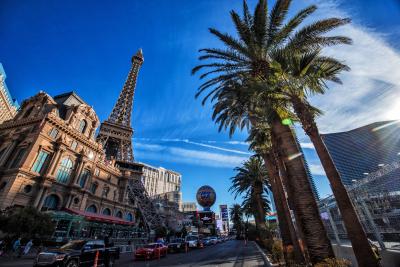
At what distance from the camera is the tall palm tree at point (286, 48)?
7371 millimetres

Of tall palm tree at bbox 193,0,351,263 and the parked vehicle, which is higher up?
tall palm tree at bbox 193,0,351,263

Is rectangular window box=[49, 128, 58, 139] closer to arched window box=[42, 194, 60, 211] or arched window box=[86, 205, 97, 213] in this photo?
arched window box=[42, 194, 60, 211]

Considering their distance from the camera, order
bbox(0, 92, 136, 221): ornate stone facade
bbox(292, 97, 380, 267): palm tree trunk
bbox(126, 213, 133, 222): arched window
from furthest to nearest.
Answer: bbox(126, 213, 133, 222): arched window < bbox(0, 92, 136, 221): ornate stone facade < bbox(292, 97, 380, 267): palm tree trunk

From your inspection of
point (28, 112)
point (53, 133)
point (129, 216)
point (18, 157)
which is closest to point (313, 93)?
point (53, 133)

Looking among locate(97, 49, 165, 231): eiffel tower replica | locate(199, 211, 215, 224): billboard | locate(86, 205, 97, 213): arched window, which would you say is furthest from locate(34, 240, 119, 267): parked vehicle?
locate(199, 211, 215, 224): billboard

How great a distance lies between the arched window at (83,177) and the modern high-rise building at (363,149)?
44248 mm

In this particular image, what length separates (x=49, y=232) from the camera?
19.8 meters

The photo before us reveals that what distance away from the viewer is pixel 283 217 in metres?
14.1

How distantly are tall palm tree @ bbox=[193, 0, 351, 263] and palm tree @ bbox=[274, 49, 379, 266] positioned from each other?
84cm

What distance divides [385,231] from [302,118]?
5.10 metres

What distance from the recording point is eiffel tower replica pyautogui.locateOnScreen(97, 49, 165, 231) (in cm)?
A: 5184

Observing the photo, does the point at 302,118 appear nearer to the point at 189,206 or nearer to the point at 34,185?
the point at 34,185

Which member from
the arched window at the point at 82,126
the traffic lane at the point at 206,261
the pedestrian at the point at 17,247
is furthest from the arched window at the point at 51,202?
the traffic lane at the point at 206,261

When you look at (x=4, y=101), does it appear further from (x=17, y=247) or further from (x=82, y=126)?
(x=17, y=247)
